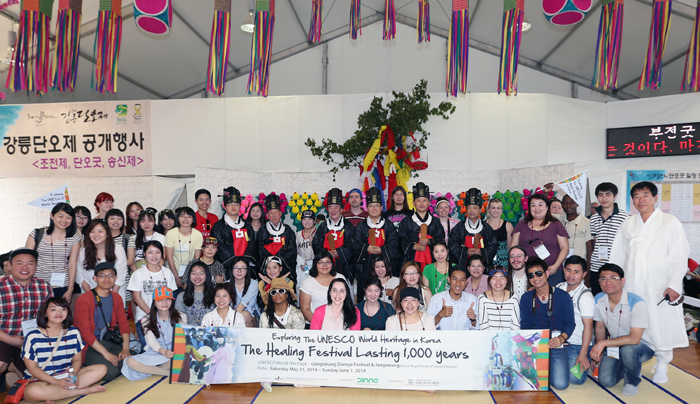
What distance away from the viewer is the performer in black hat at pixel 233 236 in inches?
178

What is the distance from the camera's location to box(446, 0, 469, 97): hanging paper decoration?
15.8 ft

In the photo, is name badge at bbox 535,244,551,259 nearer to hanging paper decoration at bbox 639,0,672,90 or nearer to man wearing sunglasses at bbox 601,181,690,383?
man wearing sunglasses at bbox 601,181,690,383

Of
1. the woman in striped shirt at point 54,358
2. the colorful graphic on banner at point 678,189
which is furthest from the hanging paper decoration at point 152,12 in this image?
the colorful graphic on banner at point 678,189

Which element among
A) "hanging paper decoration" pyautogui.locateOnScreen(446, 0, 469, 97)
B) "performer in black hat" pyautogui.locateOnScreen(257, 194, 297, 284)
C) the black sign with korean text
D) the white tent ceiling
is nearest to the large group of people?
"performer in black hat" pyautogui.locateOnScreen(257, 194, 297, 284)

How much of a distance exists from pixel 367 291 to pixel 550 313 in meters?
1.41

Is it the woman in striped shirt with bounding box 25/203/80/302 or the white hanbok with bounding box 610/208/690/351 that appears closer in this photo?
the white hanbok with bounding box 610/208/690/351

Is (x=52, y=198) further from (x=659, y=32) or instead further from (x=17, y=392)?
(x=659, y=32)

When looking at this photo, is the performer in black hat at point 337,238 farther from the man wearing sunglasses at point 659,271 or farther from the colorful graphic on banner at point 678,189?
the colorful graphic on banner at point 678,189

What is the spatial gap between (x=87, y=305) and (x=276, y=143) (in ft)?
12.8

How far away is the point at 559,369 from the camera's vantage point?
3.10 meters

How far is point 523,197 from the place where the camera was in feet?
19.6

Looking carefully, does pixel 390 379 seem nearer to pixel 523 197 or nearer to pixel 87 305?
pixel 87 305

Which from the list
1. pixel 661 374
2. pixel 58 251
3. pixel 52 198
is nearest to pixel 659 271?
pixel 661 374

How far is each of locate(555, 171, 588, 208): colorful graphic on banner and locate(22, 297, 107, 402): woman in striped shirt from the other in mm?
4942
